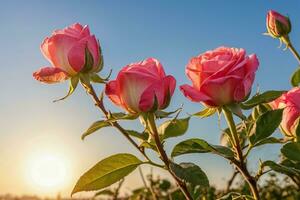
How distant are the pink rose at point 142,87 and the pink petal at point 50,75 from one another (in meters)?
0.19

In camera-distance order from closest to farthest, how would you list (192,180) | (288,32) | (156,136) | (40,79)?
(192,180), (156,136), (40,79), (288,32)

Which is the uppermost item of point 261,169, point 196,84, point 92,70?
point 92,70

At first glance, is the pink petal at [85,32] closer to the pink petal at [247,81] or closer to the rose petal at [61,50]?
the rose petal at [61,50]

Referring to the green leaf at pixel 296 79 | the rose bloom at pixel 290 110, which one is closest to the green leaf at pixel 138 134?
the rose bloom at pixel 290 110

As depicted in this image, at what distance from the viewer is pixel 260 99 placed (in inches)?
49.1

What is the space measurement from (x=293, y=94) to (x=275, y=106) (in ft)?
0.25

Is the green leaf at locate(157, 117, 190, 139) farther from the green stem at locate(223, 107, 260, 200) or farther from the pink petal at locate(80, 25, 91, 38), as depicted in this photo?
the pink petal at locate(80, 25, 91, 38)

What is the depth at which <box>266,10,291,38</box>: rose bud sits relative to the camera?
1.99 m

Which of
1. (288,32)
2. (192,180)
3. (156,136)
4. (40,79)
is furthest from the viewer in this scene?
(288,32)

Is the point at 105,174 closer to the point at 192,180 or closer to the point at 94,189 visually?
the point at 94,189

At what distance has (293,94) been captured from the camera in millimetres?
1362

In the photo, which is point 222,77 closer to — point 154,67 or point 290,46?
point 154,67

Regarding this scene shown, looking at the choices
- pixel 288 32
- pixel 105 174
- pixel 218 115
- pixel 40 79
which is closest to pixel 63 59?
pixel 40 79

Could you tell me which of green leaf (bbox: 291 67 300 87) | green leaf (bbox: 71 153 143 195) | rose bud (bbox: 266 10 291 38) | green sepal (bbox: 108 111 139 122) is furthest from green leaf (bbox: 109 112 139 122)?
rose bud (bbox: 266 10 291 38)
